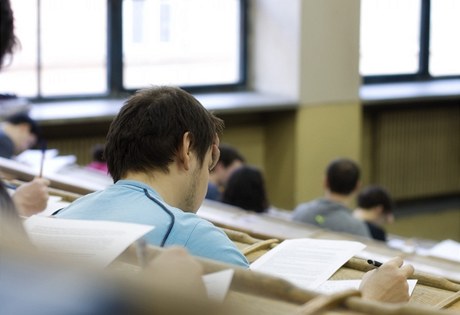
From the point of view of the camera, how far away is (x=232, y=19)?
28.3 feet

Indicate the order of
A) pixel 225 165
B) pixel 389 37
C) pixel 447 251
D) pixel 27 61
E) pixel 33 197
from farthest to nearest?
pixel 389 37 < pixel 27 61 < pixel 225 165 < pixel 447 251 < pixel 33 197

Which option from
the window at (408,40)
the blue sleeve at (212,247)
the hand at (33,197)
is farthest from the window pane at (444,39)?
the blue sleeve at (212,247)

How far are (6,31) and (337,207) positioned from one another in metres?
4.36

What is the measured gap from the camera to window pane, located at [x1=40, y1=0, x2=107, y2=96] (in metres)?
7.56

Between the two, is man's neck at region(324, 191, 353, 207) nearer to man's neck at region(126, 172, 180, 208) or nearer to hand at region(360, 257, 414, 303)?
man's neck at region(126, 172, 180, 208)

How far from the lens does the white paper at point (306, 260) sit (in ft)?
6.49

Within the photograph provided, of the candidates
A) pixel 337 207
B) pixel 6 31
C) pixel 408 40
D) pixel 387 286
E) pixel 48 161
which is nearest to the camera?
pixel 6 31

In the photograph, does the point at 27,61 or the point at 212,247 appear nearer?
the point at 212,247

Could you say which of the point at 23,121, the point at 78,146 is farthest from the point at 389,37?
the point at 23,121

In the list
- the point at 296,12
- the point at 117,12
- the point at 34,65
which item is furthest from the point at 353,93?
the point at 34,65

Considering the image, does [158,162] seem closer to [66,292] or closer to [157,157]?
[157,157]

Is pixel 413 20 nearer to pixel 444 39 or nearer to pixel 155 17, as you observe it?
pixel 444 39

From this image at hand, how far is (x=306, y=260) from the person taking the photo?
2.09 m

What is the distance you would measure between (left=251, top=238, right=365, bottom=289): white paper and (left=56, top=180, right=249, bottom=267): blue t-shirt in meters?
0.12
